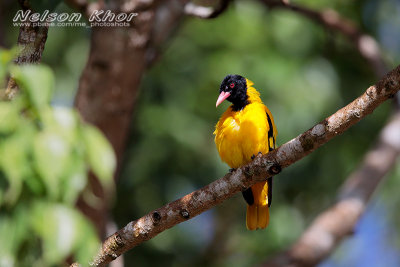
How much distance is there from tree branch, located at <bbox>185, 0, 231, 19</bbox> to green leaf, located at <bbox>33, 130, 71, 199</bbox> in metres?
2.53

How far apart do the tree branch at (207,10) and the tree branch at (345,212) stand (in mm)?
2002

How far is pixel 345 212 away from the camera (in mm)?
4883

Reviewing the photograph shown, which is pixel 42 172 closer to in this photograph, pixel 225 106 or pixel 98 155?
pixel 98 155

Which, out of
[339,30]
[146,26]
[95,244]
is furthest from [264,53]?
[95,244]

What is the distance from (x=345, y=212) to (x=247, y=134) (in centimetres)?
155

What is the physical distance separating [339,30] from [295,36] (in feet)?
1.71

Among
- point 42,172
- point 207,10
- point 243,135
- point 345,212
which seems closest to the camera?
point 42,172

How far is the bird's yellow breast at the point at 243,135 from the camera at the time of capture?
384 centimetres

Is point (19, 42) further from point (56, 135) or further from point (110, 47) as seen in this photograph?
point (110, 47)

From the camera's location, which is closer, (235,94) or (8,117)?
(8,117)

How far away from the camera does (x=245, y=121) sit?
3881mm

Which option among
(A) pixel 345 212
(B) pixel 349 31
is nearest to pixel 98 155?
(A) pixel 345 212

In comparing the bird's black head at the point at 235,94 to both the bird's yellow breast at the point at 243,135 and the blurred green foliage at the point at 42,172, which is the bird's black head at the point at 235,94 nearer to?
the bird's yellow breast at the point at 243,135

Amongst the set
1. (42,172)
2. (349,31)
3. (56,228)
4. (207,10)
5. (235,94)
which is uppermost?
(349,31)
